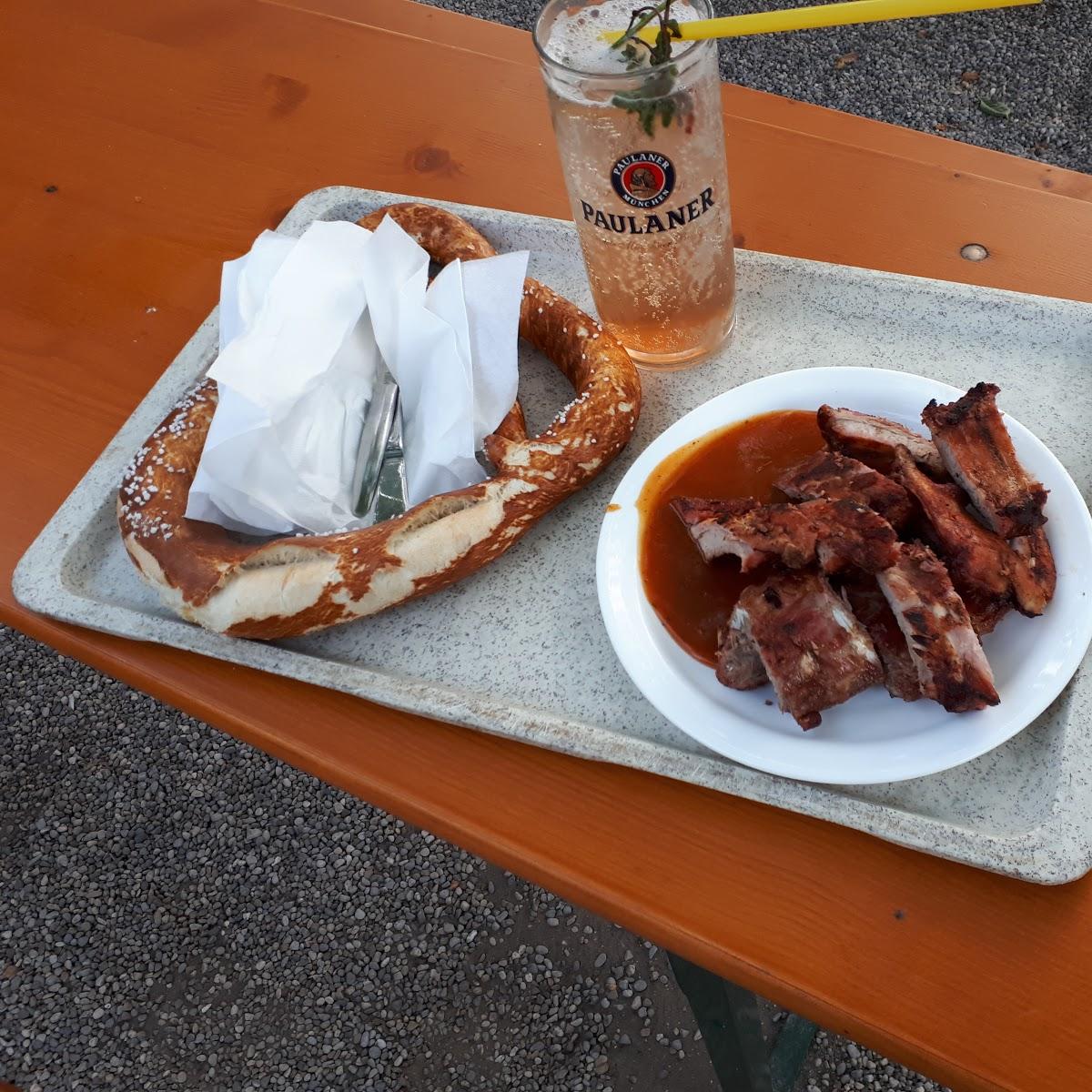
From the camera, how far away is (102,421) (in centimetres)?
150

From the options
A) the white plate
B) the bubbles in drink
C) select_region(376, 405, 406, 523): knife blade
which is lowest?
select_region(376, 405, 406, 523): knife blade

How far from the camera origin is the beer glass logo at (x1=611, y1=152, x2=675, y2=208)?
44.6 inches

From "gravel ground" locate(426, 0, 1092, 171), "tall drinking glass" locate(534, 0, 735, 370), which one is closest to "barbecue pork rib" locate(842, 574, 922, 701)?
"tall drinking glass" locate(534, 0, 735, 370)

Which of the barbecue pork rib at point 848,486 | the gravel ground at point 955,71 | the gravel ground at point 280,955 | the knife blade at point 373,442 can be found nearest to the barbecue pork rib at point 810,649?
the barbecue pork rib at point 848,486

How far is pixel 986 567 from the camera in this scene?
99 centimetres

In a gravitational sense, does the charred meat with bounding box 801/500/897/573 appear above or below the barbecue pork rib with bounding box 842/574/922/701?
above

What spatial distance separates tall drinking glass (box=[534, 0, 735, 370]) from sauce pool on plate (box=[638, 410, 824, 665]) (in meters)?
0.21

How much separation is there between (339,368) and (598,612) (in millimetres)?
474

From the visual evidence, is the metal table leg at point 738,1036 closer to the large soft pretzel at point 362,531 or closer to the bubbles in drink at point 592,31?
the large soft pretzel at point 362,531

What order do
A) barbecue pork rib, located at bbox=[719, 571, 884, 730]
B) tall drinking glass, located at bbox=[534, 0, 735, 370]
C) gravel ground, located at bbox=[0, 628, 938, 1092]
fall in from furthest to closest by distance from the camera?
1. gravel ground, located at bbox=[0, 628, 938, 1092]
2. tall drinking glass, located at bbox=[534, 0, 735, 370]
3. barbecue pork rib, located at bbox=[719, 571, 884, 730]

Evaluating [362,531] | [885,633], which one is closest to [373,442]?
[362,531]

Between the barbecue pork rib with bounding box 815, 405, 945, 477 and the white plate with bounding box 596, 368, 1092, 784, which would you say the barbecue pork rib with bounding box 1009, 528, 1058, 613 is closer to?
the white plate with bounding box 596, 368, 1092, 784

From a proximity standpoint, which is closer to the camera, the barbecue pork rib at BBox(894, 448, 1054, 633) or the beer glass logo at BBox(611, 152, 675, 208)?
the barbecue pork rib at BBox(894, 448, 1054, 633)

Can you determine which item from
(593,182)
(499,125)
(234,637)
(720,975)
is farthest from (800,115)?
(720,975)
